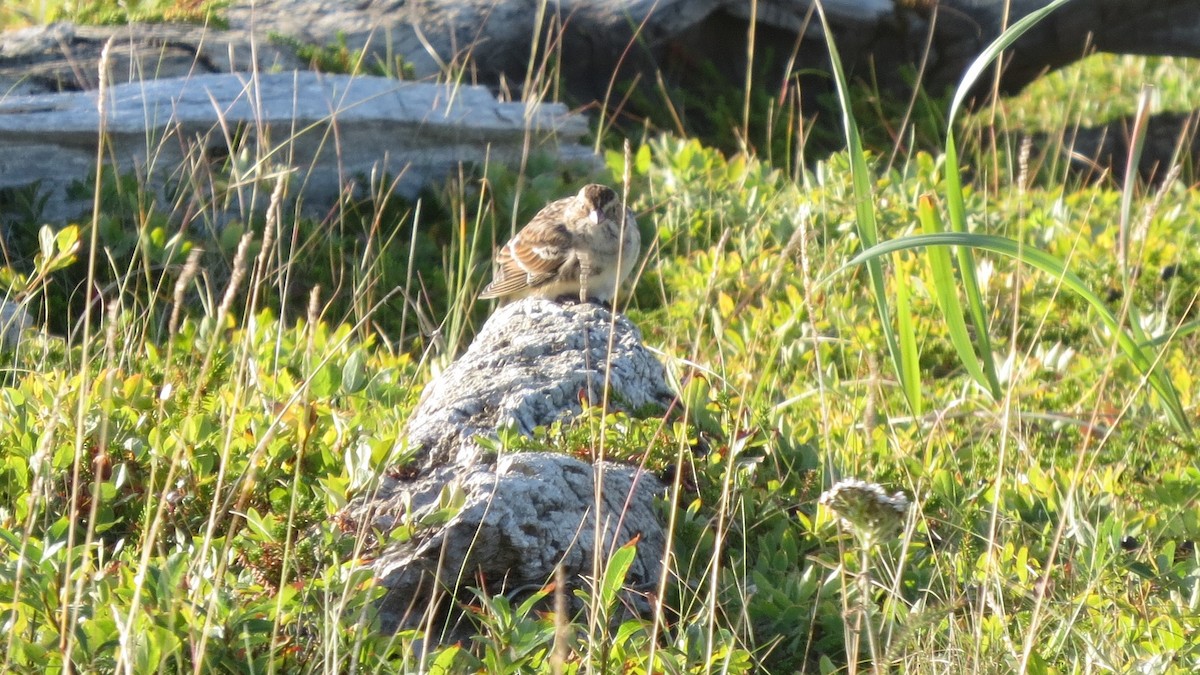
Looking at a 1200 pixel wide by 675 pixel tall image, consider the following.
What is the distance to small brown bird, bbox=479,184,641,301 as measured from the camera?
540 centimetres

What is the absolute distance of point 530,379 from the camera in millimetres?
3838

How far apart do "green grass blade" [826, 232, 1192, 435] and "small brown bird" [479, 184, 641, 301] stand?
2.08m

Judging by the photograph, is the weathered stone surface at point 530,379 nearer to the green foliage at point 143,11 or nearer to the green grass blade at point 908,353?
the green grass blade at point 908,353

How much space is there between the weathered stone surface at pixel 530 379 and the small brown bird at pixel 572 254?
103cm

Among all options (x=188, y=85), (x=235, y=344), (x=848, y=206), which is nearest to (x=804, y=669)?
(x=235, y=344)

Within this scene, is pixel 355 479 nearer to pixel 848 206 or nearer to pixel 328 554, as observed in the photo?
pixel 328 554

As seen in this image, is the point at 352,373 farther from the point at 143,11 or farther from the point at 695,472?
the point at 143,11

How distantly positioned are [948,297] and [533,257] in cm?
216

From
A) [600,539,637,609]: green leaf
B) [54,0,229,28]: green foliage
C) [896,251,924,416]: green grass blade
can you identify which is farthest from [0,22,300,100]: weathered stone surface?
[600,539,637,609]: green leaf

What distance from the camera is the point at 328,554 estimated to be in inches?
118

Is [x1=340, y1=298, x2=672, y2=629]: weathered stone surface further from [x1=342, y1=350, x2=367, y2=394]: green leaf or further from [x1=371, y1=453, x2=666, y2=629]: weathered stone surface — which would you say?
[x1=342, y1=350, x2=367, y2=394]: green leaf

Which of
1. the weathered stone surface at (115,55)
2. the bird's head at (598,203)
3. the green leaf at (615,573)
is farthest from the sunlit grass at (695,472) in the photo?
the weathered stone surface at (115,55)

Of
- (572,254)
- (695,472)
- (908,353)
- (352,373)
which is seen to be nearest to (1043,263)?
(908,353)

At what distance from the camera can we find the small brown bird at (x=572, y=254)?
17.7 feet
